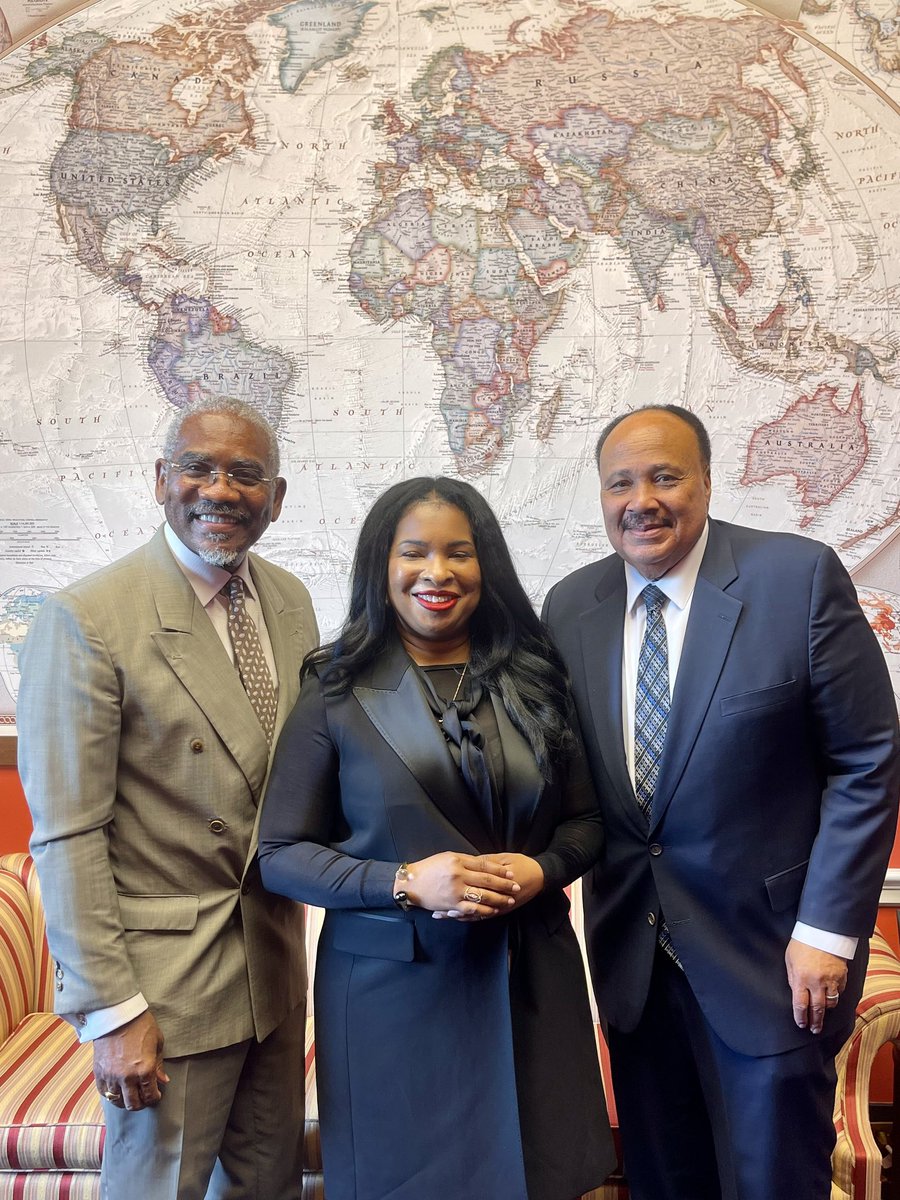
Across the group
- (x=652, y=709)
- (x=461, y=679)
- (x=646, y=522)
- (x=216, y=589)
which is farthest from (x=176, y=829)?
(x=646, y=522)

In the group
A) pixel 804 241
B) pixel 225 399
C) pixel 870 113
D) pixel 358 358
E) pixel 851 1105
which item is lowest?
pixel 851 1105

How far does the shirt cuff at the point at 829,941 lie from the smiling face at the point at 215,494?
1.17 metres

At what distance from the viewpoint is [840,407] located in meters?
2.59

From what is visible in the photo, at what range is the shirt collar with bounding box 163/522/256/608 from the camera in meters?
1.59

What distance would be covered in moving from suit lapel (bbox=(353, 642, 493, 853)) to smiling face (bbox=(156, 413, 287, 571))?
35 cm

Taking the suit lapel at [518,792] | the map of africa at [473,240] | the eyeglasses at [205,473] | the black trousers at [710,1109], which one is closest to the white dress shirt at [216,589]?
the eyeglasses at [205,473]

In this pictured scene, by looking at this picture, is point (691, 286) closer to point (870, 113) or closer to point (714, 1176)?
point (870, 113)

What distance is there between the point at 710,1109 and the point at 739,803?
58 centimetres

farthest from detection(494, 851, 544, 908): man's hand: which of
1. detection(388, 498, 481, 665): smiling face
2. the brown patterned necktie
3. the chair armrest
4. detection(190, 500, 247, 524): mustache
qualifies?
the chair armrest

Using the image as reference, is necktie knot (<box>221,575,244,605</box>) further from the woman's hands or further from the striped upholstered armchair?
the striped upholstered armchair

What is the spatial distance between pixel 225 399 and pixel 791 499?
1.74 m

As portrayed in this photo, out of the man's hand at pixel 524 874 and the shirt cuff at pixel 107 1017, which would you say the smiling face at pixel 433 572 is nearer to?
the man's hand at pixel 524 874

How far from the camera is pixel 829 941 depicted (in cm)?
148

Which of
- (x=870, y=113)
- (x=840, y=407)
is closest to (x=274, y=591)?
(x=840, y=407)
